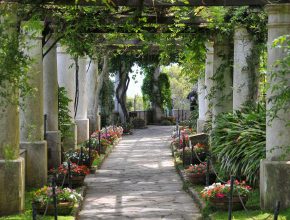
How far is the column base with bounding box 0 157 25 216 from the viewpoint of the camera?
9750 mm

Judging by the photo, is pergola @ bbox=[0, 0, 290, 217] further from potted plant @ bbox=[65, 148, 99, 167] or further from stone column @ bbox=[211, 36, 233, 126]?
potted plant @ bbox=[65, 148, 99, 167]

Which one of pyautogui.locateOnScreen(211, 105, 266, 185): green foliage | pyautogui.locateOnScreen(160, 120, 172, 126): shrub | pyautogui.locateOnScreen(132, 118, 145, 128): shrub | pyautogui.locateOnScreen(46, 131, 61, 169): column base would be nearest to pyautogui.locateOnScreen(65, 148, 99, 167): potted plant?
pyautogui.locateOnScreen(46, 131, 61, 169): column base

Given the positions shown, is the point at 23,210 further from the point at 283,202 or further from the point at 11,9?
the point at 283,202

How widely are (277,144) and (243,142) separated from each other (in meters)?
2.10

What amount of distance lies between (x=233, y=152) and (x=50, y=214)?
3869 millimetres

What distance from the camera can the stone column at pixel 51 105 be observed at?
49.5 ft

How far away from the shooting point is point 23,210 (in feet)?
32.9

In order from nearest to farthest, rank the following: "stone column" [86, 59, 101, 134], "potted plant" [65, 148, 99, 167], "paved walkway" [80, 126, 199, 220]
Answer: "paved walkway" [80, 126, 199, 220], "potted plant" [65, 148, 99, 167], "stone column" [86, 59, 101, 134]

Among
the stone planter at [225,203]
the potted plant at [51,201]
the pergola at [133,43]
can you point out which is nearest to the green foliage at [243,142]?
the pergola at [133,43]

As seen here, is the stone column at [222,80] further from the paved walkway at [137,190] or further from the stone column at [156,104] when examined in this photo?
the stone column at [156,104]

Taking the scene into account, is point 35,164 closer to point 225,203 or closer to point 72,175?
point 72,175

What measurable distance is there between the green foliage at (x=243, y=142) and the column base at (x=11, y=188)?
12.6 feet

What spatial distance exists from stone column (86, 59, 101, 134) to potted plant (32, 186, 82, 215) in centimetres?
1550

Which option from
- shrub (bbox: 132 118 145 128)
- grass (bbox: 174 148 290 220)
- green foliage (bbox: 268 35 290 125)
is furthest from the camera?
shrub (bbox: 132 118 145 128)
